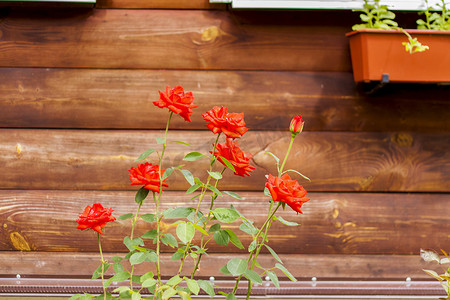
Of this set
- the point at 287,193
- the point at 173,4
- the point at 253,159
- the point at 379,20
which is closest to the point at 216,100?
the point at 253,159

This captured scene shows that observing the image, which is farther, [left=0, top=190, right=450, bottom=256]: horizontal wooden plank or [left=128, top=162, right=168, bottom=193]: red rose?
[left=0, top=190, right=450, bottom=256]: horizontal wooden plank

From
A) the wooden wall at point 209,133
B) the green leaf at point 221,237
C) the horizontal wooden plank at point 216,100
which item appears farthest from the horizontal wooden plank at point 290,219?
the green leaf at point 221,237

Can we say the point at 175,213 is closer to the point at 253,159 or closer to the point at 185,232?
the point at 185,232

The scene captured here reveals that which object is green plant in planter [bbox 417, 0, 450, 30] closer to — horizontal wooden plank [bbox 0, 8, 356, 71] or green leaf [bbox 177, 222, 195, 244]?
horizontal wooden plank [bbox 0, 8, 356, 71]

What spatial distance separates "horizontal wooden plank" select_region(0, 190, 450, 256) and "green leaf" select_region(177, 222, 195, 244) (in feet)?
1.73

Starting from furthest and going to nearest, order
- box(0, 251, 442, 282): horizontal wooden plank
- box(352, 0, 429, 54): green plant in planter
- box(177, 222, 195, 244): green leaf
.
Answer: box(0, 251, 442, 282): horizontal wooden plank, box(352, 0, 429, 54): green plant in planter, box(177, 222, 195, 244): green leaf

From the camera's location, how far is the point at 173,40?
1231 millimetres

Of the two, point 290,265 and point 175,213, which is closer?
point 175,213

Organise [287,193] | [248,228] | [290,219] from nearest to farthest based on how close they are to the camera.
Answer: [287,193], [248,228], [290,219]

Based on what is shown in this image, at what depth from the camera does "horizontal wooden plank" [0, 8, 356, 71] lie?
3.97 ft

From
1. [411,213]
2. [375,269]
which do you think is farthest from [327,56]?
[375,269]

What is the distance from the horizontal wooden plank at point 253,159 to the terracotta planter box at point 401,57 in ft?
0.69

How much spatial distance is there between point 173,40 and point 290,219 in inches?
26.0

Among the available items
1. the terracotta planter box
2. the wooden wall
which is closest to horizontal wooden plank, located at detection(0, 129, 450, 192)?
the wooden wall
